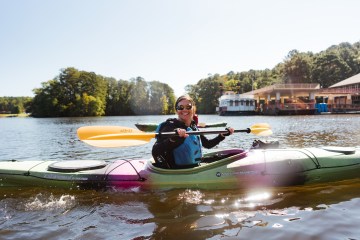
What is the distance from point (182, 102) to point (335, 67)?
6239cm

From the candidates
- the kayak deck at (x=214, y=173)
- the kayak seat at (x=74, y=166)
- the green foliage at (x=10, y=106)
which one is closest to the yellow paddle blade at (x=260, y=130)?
the kayak deck at (x=214, y=173)

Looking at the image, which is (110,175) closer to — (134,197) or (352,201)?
(134,197)

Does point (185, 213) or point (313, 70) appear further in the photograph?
point (313, 70)

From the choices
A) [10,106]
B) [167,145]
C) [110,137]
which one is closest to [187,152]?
[167,145]

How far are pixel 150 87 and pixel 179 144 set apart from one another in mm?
75051

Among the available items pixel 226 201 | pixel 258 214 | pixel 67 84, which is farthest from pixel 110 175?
pixel 67 84

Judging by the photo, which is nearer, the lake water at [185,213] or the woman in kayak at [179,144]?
the lake water at [185,213]

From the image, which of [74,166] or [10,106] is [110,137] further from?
[10,106]

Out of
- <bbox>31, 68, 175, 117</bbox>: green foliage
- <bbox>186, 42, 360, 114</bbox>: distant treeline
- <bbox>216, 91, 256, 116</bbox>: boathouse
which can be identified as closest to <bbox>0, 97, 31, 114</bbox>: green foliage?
<bbox>31, 68, 175, 117</bbox>: green foliage

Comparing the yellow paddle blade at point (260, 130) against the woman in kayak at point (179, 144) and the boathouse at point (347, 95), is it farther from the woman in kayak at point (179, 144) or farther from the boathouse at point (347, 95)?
the boathouse at point (347, 95)

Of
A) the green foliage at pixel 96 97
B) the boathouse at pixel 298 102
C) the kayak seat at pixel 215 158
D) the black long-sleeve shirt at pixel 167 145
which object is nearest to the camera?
the black long-sleeve shirt at pixel 167 145

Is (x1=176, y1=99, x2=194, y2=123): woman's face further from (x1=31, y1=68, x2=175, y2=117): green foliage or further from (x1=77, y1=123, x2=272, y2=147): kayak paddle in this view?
(x1=31, y1=68, x2=175, y2=117): green foliage

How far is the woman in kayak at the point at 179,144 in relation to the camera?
15.6ft

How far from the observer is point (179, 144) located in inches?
188
